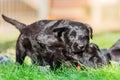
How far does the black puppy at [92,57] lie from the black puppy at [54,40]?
258 millimetres

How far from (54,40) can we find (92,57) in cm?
66

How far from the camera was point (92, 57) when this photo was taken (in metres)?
7.07

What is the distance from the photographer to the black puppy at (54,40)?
6605 mm

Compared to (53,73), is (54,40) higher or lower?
higher

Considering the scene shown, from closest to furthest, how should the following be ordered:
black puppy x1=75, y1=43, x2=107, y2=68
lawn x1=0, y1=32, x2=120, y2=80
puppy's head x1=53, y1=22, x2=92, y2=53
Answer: lawn x1=0, y1=32, x2=120, y2=80
puppy's head x1=53, y1=22, x2=92, y2=53
black puppy x1=75, y1=43, x2=107, y2=68

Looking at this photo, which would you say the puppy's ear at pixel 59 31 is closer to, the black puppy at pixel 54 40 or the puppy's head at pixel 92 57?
the black puppy at pixel 54 40

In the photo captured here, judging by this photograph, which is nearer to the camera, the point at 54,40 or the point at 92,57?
the point at 54,40

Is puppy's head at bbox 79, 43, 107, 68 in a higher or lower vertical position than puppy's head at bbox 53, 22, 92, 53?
lower

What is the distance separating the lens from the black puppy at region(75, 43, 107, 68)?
Result: 6906 millimetres

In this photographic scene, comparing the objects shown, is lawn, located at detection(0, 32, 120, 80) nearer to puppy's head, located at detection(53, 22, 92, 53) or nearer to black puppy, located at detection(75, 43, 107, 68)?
black puppy, located at detection(75, 43, 107, 68)

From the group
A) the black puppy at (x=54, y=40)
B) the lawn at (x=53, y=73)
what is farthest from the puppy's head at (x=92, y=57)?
the black puppy at (x=54, y=40)

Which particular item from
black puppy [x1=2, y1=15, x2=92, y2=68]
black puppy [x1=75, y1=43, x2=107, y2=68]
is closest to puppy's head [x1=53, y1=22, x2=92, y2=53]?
black puppy [x1=2, y1=15, x2=92, y2=68]

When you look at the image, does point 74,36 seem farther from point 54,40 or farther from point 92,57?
point 92,57

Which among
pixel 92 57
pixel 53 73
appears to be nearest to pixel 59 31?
pixel 53 73
